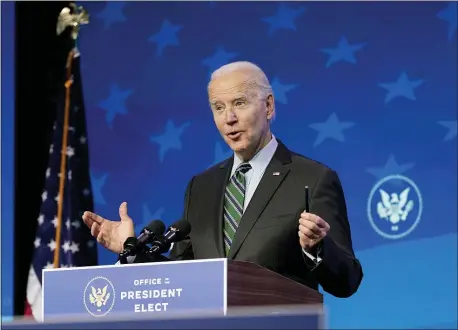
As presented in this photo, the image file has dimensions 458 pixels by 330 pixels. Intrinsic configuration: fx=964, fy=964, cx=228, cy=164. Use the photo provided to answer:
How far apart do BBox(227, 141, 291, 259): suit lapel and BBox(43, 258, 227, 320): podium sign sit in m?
0.68

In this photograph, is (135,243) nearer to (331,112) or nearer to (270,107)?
(270,107)

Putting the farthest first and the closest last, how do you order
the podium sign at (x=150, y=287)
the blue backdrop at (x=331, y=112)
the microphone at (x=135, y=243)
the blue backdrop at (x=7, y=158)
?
the blue backdrop at (x=7, y=158) < the blue backdrop at (x=331, y=112) < the microphone at (x=135, y=243) < the podium sign at (x=150, y=287)

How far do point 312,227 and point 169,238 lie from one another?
1.46ft

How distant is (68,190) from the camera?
546 cm

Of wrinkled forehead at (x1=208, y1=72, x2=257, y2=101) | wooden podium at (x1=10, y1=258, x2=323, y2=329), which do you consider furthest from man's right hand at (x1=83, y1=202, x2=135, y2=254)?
wrinkled forehead at (x1=208, y1=72, x2=257, y2=101)

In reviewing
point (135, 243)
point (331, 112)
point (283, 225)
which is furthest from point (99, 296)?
point (331, 112)

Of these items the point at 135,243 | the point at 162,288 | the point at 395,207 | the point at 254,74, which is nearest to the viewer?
the point at 162,288

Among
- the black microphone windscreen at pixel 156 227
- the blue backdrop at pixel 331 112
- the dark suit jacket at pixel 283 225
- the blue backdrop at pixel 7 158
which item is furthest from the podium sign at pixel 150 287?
the blue backdrop at pixel 7 158

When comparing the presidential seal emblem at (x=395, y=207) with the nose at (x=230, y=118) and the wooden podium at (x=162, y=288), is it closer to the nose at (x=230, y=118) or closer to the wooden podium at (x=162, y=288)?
the nose at (x=230, y=118)

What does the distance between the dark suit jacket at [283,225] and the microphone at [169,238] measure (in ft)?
0.94

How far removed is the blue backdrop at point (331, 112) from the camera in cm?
479

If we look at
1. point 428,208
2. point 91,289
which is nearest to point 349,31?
point 428,208

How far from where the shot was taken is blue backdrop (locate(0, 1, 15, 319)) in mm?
5316

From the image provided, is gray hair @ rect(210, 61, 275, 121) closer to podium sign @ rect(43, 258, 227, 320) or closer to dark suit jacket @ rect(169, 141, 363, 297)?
dark suit jacket @ rect(169, 141, 363, 297)
